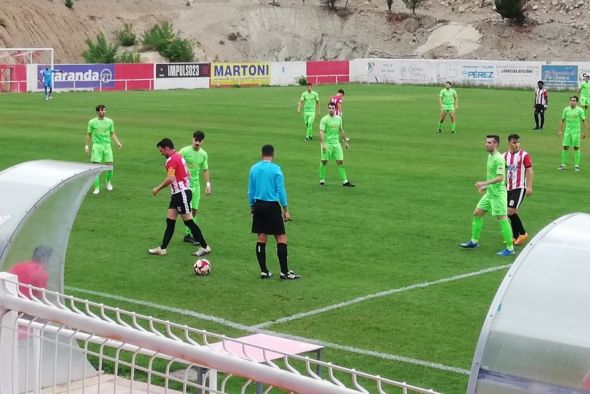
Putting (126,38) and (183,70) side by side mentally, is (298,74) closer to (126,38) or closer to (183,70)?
(183,70)

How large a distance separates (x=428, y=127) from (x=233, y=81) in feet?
95.1

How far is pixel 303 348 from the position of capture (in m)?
9.52

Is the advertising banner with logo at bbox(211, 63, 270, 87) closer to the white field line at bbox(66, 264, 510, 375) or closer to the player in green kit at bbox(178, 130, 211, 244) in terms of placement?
the player in green kit at bbox(178, 130, 211, 244)

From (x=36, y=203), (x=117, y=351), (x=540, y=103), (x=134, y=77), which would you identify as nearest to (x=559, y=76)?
(x=134, y=77)

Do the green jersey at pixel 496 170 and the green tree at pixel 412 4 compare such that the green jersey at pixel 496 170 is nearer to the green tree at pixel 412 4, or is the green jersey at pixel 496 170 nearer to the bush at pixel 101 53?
the bush at pixel 101 53

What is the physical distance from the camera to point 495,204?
57.4 ft

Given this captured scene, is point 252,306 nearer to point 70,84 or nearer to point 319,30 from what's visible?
point 70,84

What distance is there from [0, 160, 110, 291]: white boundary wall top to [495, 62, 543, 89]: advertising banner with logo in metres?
59.8

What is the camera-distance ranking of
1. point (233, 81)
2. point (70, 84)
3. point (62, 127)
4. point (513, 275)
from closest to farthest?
point (513, 275) < point (62, 127) < point (70, 84) < point (233, 81)

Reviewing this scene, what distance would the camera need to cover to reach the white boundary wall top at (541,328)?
5.28 metres

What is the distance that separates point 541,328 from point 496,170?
12.3m

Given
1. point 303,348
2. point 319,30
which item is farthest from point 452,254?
point 319,30

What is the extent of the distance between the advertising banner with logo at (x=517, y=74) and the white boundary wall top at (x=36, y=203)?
196 ft

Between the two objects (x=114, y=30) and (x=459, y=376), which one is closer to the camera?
(x=459, y=376)
